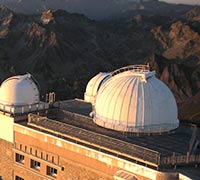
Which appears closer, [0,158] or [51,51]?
[0,158]

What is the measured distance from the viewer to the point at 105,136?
24375 mm

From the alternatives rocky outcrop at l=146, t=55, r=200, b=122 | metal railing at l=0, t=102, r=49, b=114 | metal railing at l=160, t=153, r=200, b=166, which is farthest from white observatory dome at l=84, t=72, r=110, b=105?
rocky outcrop at l=146, t=55, r=200, b=122

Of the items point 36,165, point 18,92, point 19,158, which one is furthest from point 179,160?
point 18,92

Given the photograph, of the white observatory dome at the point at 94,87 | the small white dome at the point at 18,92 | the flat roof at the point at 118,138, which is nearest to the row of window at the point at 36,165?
the flat roof at the point at 118,138

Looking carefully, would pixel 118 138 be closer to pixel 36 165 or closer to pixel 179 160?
pixel 179 160

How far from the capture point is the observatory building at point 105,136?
72.9ft

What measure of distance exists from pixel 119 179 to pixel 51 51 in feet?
266

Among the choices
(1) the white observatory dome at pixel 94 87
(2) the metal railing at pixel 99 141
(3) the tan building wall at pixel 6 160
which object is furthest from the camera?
(1) the white observatory dome at pixel 94 87

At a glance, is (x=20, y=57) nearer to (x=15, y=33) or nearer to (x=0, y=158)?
(x=15, y=33)

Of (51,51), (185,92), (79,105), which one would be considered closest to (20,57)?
(51,51)

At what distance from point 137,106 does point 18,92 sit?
8.51 metres

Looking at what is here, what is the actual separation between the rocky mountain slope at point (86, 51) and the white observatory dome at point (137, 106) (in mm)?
30734

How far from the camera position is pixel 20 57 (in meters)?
107

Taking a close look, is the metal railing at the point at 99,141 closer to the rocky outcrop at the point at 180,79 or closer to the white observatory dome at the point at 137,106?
the white observatory dome at the point at 137,106
